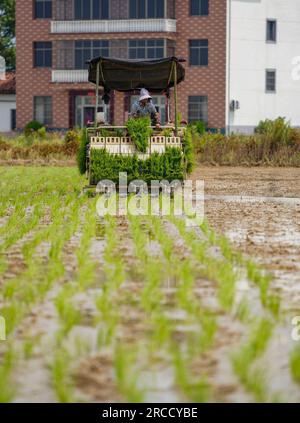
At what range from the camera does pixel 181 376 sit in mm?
4520

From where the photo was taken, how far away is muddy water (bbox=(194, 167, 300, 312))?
8.20 metres

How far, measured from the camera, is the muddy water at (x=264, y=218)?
820cm

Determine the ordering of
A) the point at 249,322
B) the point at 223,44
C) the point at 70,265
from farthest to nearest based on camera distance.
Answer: the point at 223,44 < the point at 70,265 < the point at 249,322

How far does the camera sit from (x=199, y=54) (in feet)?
184

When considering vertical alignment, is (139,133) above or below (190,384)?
above

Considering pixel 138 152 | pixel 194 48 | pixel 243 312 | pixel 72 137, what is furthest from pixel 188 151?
pixel 194 48

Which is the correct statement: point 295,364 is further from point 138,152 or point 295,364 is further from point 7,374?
point 138,152

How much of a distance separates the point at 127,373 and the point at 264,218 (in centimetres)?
887

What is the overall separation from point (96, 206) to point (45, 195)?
9.80 ft

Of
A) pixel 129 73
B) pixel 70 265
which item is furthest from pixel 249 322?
pixel 129 73

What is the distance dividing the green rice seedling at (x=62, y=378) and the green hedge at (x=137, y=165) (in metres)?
12.8

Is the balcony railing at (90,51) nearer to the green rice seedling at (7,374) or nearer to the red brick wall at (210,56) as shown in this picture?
the red brick wall at (210,56)

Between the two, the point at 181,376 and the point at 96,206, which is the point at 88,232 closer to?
the point at 96,206

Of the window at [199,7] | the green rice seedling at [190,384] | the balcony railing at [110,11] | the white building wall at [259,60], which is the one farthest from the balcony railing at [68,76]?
the green rice seedling at [190,384]
